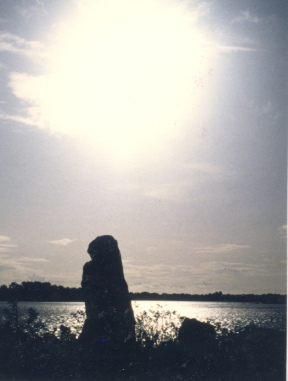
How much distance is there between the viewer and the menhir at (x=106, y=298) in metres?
8.22

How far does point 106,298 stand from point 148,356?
1.85 metres

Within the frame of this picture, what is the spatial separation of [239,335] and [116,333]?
10.1 feet

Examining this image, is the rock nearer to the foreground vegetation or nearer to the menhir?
A: the foreground vegetation

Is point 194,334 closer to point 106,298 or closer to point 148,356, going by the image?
point 148,356

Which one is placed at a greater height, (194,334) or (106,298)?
(106,298)

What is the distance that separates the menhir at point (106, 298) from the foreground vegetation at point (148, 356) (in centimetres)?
27

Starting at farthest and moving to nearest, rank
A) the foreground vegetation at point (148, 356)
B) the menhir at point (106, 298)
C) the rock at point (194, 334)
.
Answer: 1. the rock at point (194, 334)
2. the menhir at point (106, 298)
3. the foreground vegetation at point (148, 356)

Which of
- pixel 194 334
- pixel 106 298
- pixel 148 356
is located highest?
pixel 106 298

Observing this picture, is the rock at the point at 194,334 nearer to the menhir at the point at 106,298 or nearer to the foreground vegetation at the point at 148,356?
the foreground vegetation at the point at 148,356

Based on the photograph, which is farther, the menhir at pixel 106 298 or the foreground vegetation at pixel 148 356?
the menhir at pixel 106 298

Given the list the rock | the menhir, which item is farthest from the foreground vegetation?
the menhir

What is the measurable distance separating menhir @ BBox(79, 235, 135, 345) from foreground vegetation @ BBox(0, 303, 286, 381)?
0.88ft

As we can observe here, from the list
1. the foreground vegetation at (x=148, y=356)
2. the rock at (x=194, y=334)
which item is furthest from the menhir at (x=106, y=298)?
the rock at (x=194, y=334)

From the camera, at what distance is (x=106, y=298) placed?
29.1 ft
